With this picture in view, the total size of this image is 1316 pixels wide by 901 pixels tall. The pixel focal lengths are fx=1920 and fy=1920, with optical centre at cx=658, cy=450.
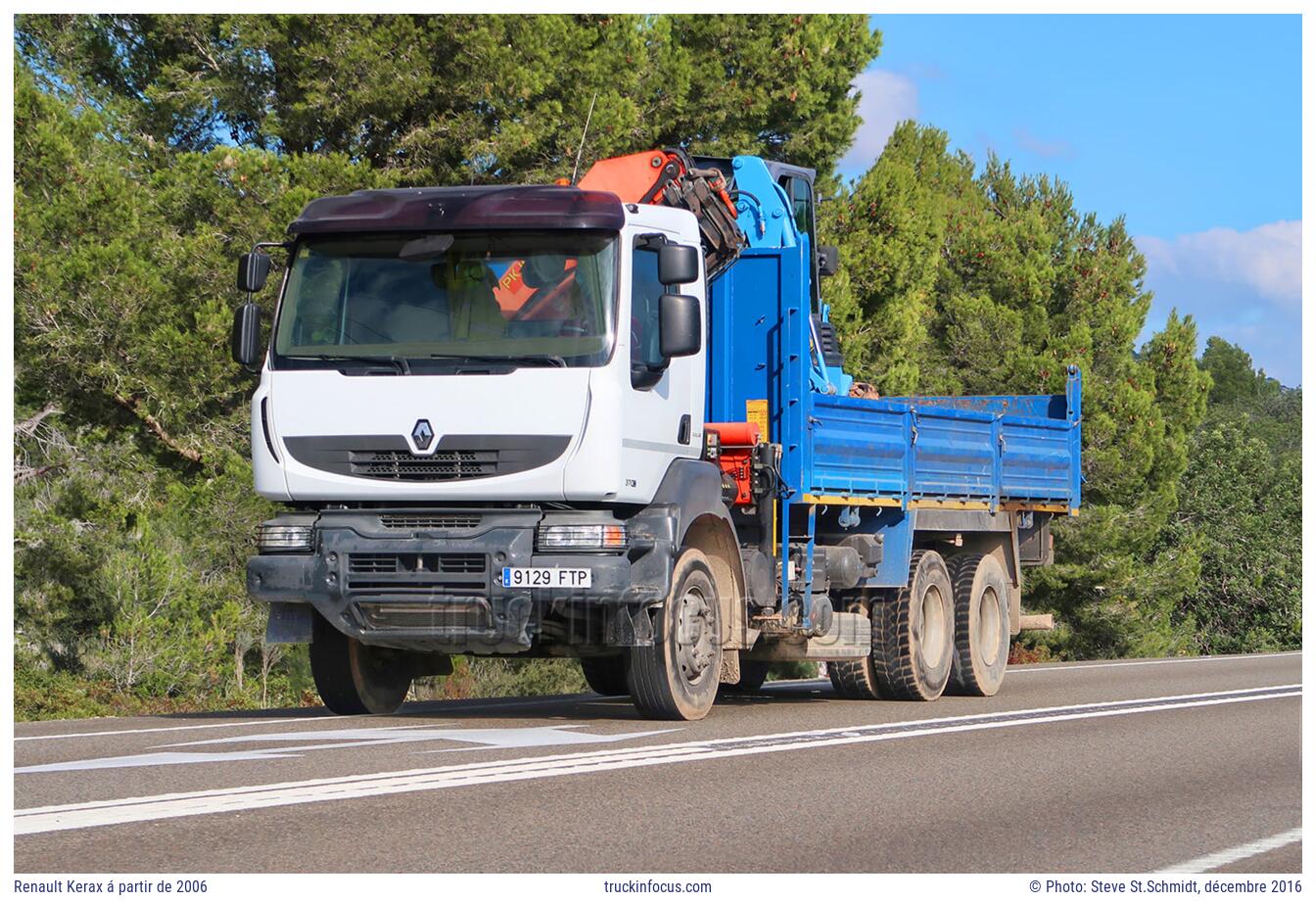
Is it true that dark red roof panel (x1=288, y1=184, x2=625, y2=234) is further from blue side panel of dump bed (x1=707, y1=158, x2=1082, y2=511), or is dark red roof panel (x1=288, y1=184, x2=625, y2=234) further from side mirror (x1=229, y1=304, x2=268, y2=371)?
blue side panel of dump bed (x1=707, y1=158, x2=1082, y2=511)

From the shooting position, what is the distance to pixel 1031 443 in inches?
677

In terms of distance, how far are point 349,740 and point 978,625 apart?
7343 millimetres

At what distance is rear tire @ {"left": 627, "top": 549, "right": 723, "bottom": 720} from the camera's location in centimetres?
1161

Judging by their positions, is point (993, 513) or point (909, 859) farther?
Result: point (993, 513)

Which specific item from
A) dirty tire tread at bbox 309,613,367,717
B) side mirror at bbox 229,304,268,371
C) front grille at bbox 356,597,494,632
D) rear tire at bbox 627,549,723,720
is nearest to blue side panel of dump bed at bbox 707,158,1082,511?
rear tire at bbox 627,549,723,720

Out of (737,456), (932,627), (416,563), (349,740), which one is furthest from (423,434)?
(932,627)

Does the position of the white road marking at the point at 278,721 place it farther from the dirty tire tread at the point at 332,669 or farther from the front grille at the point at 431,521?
the front grille at the point at 431,521

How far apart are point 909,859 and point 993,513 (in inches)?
390

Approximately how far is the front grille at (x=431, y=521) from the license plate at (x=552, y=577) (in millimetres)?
454

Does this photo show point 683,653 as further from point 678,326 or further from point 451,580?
point 678,326

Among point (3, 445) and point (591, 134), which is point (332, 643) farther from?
point (591, 134)

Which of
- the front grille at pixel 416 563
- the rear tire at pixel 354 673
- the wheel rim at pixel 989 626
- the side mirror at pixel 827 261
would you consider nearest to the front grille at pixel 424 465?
the front grille at pixel 416 563

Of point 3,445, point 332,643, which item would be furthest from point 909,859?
point 3,445
